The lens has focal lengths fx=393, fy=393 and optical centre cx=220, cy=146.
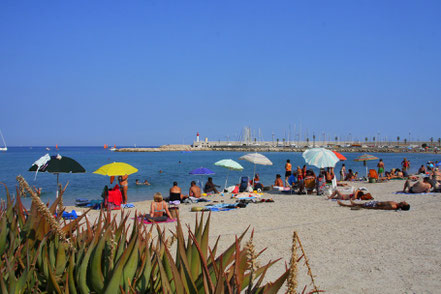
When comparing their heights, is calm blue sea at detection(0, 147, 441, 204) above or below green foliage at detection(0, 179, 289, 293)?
below

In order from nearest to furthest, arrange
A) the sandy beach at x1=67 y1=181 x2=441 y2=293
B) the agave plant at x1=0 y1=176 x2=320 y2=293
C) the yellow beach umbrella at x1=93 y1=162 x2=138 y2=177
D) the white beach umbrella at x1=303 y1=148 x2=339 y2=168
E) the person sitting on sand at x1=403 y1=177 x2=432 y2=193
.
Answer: the agave plant at x1=0 y1=176 x2=320 y2=293, the sandy beach at x1=67 y1=181 x2=441 y2=293, the yellow beach umbrella at x1=93 y1=162 x2=138 y2=177, the person sitting on sand at x1=403 y1=177 x2=432 y2=193, the white beach umbrella at x1=303 y1=148 x2=339 y2=168

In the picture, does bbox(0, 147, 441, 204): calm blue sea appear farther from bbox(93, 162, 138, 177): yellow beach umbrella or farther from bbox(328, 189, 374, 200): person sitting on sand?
bbox(328, 189, 374, 200): person sitting on sand

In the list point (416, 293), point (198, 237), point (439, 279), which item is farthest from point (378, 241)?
point (198, 237)

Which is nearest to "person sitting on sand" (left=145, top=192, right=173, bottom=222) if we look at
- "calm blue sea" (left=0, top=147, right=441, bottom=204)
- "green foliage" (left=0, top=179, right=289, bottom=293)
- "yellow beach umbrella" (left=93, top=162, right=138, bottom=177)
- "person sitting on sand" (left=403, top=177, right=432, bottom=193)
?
"yellow beach umbrella" (left=93, top=162, right=138, bottom=177)

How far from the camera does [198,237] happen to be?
213 cm

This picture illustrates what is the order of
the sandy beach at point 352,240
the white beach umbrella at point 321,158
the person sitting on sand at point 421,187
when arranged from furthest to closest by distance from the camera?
the white beach umbrella at point 321,158 → the person sitting on sand at point 421,187 → the sandy beach at point 352,240

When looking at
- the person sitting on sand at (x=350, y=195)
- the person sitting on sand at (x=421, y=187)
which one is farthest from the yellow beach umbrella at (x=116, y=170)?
the person sitting on sand at (x=421, y=187)

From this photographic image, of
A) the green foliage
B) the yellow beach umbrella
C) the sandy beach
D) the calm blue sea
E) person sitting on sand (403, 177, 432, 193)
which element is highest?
the green foliage

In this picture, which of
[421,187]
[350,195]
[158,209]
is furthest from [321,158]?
[158,209]

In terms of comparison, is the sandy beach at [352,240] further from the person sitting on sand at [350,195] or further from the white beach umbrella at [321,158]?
the white beach umbrella at [321,158]

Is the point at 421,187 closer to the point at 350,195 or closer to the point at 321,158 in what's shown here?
the point at 350,195

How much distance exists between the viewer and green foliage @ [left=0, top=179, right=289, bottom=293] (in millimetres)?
1711

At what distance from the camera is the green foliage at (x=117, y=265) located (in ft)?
5.61

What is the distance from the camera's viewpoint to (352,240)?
7430 millimetres
